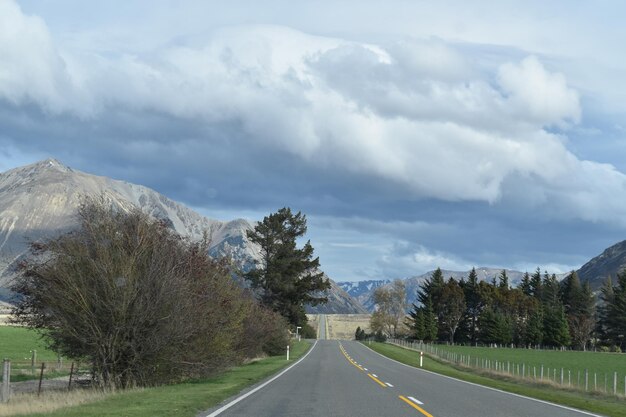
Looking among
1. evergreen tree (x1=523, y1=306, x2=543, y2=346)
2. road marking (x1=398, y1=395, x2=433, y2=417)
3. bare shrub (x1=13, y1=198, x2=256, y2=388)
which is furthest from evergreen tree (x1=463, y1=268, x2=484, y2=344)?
road marking (x1=398, y1=395, x2=433, y2=417)

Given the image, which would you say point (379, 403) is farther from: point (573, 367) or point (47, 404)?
point (573, 367)

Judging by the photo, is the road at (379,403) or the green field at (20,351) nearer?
the road at (379,403)

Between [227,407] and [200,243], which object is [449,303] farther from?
[227,407]

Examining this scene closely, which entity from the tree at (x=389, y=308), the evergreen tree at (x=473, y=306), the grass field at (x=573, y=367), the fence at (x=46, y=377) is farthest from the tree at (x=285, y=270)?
the tree at (x=389, y=308)

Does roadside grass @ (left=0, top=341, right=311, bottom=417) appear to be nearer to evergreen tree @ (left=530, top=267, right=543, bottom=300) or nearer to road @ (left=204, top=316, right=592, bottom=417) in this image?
road @ (left=204, top=316, right=592, bottom=417)

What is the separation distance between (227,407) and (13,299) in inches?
579

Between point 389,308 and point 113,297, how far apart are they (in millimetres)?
160546

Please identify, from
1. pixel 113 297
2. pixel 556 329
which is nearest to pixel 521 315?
pixel 556 329

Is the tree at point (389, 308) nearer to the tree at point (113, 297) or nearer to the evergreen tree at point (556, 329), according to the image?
the evergreen tree at point (556, 329)

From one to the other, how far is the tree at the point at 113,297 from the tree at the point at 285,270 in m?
66.7

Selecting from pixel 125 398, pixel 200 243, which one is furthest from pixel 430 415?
pixel 200 243

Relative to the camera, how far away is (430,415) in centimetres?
1680

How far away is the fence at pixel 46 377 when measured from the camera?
1161 inches

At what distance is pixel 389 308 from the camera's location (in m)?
183
